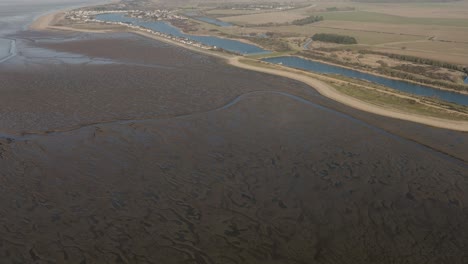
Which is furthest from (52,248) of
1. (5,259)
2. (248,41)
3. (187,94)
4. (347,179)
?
(248,41)

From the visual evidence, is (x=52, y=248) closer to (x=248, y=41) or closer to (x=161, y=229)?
(x=161, y=229)

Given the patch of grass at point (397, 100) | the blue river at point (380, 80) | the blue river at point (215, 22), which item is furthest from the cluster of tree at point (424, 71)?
the blue river at point (215, 22)

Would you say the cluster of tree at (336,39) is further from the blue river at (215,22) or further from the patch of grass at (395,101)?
the patch of grass at (395,101)

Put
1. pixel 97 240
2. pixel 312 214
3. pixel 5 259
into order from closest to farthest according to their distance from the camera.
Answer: pixel 5 259 < pixel 97 240 < pixel 312 214

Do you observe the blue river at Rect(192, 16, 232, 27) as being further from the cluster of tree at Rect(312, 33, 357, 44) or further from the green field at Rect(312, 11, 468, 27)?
the green field at Rect(312, 11, 468, 27)

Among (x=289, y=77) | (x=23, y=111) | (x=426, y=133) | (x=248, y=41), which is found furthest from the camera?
(x=248, y=41)

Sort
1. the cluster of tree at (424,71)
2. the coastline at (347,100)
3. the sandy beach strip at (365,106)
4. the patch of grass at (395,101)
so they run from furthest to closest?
the cluster of tree at (424,71)
the patch of grass at (395,101)
the coastline at (347,100)
the sandy beach strip at (365,106)
